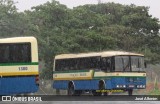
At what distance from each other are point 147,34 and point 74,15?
9.15 metres

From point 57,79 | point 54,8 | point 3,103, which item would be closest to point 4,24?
point 54,8

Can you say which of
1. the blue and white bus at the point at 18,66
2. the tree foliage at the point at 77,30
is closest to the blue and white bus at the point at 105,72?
the blue and white bus at the point at 18,66

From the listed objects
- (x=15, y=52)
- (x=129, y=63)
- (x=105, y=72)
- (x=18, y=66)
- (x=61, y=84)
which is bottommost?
(x=61, y=84)

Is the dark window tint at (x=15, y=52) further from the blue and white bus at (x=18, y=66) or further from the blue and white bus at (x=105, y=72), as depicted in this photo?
the blue and white bus at (x=105, y=72)

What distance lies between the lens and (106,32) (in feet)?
157

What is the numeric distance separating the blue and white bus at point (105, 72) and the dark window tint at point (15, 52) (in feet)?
22.7

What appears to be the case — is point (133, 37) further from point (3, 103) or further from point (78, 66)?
point (3, 103)

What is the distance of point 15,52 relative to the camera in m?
24.5

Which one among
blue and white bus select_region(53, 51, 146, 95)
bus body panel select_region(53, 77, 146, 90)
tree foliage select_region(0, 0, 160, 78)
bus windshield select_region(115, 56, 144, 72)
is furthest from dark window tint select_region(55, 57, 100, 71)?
tree foliage select_region(0, 0, 160, 78)

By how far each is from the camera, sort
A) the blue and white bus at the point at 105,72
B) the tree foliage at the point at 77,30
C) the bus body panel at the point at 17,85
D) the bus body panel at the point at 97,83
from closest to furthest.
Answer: the bus body panel at the point at 17,85, the bus body panel at the point at 97,83, the blue and white bus at the point at 105,72, the tree foliage at the point at 77,30

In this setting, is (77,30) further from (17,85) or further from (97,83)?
(17,85)

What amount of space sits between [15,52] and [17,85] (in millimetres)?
1684

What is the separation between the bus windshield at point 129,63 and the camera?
29750mm

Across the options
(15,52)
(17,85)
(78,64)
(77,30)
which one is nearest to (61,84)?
(78,64)
